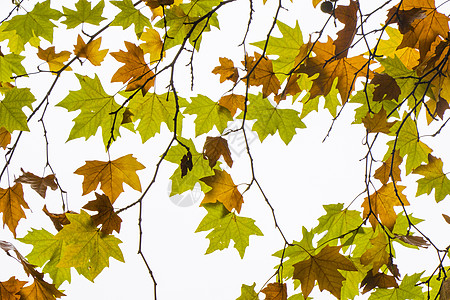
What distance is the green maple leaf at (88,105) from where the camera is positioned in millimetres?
814

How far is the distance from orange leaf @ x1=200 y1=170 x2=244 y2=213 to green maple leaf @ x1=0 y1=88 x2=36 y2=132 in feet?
1.29

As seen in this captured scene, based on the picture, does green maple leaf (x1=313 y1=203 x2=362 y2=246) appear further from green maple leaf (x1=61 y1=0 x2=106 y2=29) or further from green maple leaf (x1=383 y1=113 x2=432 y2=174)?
green maple leaf (x1=61 y1=0 x2=106 y2=29)


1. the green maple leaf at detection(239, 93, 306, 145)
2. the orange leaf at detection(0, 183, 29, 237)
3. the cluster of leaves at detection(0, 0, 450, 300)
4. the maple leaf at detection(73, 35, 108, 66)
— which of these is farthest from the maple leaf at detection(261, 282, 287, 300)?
the maple leaf at detection(73, 35, 108, 66)

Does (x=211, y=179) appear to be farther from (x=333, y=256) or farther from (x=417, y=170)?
(x=417, y=170)

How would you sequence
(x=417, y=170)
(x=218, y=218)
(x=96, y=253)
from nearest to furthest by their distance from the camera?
(x=96, y=253)
(x=218, y=218)
(x=417, y=170)

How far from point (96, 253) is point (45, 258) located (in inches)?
7.8

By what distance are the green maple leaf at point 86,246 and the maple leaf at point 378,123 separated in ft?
1.85

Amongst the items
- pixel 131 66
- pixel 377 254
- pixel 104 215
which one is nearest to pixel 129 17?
pixel 131 66

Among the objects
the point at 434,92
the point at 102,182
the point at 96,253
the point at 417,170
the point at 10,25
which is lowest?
the point at 96,253

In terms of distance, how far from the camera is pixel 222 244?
2.87ft

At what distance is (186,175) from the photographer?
0.90 m

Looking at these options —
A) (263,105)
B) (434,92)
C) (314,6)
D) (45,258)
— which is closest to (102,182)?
(45,258)

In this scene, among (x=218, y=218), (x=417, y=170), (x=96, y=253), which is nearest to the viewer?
(x=96, y=253)

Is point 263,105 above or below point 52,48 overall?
below
